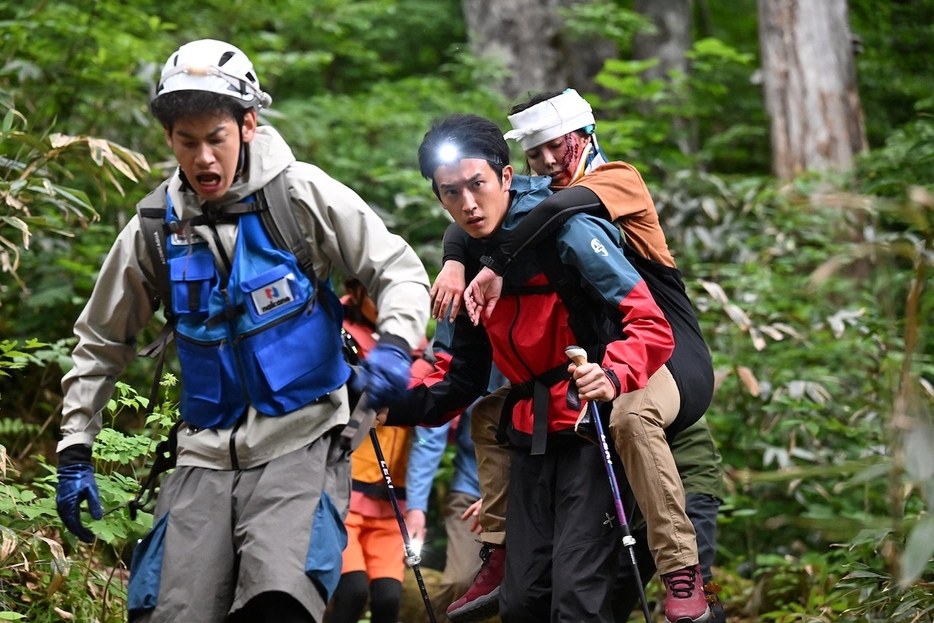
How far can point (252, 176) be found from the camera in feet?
11.4

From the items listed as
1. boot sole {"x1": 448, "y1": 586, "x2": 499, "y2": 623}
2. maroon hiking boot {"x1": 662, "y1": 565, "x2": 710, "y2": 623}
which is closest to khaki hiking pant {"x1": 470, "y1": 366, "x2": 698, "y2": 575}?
maroon hiking boot {"x1": 662, "y1": 565, "x2": 710, "y2": 623}

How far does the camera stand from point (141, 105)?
8.05 meters

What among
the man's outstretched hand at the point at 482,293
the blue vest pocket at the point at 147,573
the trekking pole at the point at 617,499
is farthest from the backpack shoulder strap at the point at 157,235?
the trekking pole at the point at 617,499

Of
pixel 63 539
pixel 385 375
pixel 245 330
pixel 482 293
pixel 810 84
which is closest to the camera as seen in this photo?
pixel 385 375

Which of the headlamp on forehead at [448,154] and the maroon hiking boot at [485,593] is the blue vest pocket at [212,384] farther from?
the maroon hiking boot at [485,593]

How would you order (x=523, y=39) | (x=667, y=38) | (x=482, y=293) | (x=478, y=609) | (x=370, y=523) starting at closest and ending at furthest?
(x=482, y=293), (x=478, y=609), (x=370, y=523), (x=523, y=39), (x=667, y=38)

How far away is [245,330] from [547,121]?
1790 millimetres

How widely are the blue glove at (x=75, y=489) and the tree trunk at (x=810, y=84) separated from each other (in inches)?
387

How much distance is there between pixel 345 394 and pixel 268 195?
73cm

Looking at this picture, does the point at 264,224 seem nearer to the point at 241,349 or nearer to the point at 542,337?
the point at 241,349

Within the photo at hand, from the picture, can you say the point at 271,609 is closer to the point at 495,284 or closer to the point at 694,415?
the point at 495,284

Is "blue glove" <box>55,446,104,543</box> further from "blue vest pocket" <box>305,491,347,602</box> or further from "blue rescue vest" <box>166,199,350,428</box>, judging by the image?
"blue vest pocket" <box>305,491,347,602</box>

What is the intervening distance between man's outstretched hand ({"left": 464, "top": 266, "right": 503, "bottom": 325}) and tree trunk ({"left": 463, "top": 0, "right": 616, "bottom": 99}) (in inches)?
353

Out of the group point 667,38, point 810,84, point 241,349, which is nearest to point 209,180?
point 241,349
